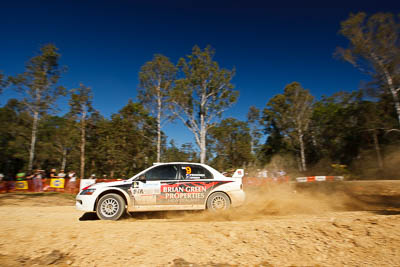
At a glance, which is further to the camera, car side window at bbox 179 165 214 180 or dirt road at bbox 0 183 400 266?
car side window at bbox 179 165 214 180

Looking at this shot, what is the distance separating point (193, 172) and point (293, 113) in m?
32.0

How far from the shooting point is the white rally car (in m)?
6.16

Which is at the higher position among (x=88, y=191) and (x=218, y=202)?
(x=88, y=191)

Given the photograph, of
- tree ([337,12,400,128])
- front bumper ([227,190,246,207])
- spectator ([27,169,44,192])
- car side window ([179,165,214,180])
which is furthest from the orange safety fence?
tree ([337,12,400,128])

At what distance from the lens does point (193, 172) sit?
21.8 feet

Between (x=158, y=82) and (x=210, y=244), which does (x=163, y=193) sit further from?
(x=158, y=82)

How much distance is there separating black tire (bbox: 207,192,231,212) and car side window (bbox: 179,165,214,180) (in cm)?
54

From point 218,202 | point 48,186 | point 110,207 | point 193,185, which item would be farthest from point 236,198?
point 48,186

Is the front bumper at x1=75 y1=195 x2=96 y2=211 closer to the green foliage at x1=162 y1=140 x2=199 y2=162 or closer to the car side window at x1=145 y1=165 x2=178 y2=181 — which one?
the car side window at x1=145 y1=165 x2=178 y2=181

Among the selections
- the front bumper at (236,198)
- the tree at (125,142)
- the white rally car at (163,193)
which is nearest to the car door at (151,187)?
the white rally car at (163,193)

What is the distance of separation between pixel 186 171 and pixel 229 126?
115 feet

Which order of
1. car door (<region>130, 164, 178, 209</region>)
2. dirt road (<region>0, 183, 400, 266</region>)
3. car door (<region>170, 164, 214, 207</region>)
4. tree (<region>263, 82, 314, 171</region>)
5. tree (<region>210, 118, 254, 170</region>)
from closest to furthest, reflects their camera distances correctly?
dirt road (<region>0, 183, 400, 266</region>) < car door (<region>130, 164, 178, 209</region>) < car door (<region>170, 164, 214, 207</region>) < tree (<region>263, 82, 314, 171</region>) < tree (<region>210, 118, 254, 170</region>)

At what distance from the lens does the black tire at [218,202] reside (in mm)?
6402

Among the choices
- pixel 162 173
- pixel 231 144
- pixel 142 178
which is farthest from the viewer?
pixel 231 144
